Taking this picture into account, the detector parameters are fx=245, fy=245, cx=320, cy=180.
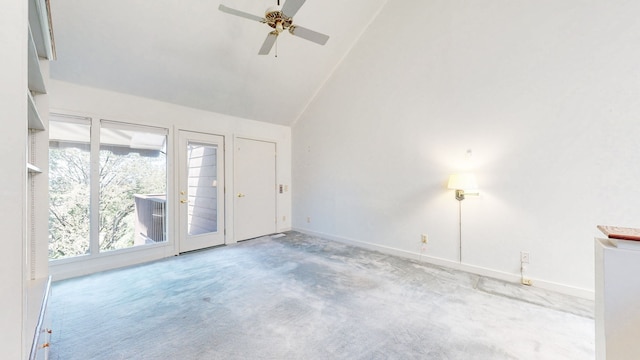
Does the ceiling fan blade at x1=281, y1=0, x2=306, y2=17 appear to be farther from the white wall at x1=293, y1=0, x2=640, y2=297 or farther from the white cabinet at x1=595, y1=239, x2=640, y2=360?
the white cabinet at x1=595, y1=239, x2=640, y2=360

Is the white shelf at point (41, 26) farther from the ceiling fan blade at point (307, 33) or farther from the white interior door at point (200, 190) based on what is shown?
the white interior door at point (200, 190)

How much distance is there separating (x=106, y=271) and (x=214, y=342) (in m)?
2.44

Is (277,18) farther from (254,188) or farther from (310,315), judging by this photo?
(254,188)

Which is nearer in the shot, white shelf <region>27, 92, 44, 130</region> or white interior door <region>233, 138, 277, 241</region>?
white shelf <region>27, 92, 44, 130</region>

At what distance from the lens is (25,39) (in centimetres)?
83

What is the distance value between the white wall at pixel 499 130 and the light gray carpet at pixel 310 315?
1.90 ft

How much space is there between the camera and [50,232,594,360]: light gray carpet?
→ 1784 mm

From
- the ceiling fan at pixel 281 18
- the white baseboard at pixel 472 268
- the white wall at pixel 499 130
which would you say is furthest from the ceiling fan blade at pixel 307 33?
the white baseboard at pixel 472 268

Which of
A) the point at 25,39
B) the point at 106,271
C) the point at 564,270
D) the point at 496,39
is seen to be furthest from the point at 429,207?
the point at 106,271

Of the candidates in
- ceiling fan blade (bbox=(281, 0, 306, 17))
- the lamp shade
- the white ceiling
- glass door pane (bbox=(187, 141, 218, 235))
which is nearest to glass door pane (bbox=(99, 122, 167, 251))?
glass door pane (bbox=(187, 141, 218, 235))

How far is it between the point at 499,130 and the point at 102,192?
17.0 ft

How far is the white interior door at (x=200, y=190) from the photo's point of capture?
402 cm

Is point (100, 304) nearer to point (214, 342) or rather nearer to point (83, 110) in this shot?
point (214, 342)

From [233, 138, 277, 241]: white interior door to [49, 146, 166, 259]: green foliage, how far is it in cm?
129
